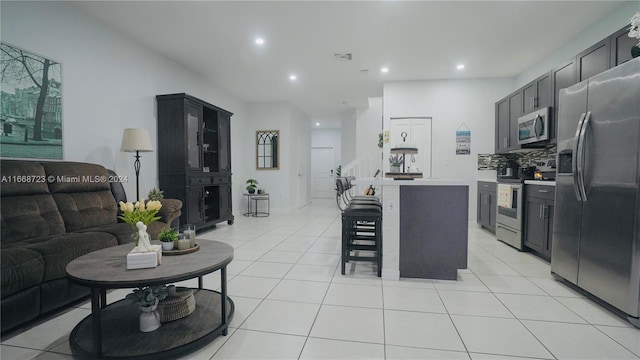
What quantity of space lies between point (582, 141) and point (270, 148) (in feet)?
20.1

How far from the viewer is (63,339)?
68.8 inches

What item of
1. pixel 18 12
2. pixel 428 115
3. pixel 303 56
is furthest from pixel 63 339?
pixel 428 115

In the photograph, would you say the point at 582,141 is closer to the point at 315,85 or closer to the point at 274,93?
the point at 315,85

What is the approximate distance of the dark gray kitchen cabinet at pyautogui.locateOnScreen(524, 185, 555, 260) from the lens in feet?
10.5

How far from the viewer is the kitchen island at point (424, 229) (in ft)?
8.79

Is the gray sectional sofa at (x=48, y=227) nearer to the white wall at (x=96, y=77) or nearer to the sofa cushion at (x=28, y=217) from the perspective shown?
the sofa cushion at (x=28, y=217)

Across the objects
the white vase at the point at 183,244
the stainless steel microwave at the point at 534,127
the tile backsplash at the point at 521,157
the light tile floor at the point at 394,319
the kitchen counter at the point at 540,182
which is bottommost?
the light tile floor at the point at 394,319

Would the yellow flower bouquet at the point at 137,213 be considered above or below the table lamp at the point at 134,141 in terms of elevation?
below

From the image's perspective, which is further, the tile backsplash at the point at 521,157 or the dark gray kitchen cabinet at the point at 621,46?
the tile backsplash at the point at 521,157

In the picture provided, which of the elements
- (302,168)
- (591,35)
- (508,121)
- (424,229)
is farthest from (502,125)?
(302,168)

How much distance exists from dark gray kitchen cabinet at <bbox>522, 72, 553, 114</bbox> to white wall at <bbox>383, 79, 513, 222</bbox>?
1.13 metres

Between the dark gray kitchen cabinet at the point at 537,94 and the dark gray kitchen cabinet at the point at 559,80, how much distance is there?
79 millimetres

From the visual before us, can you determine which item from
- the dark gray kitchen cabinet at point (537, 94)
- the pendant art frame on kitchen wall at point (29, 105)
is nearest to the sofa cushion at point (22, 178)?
the pendant art frame on kitchen wall at point (29, 105)

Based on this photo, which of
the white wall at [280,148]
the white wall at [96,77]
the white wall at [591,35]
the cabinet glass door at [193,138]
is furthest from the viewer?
the white wall at [280,148]
